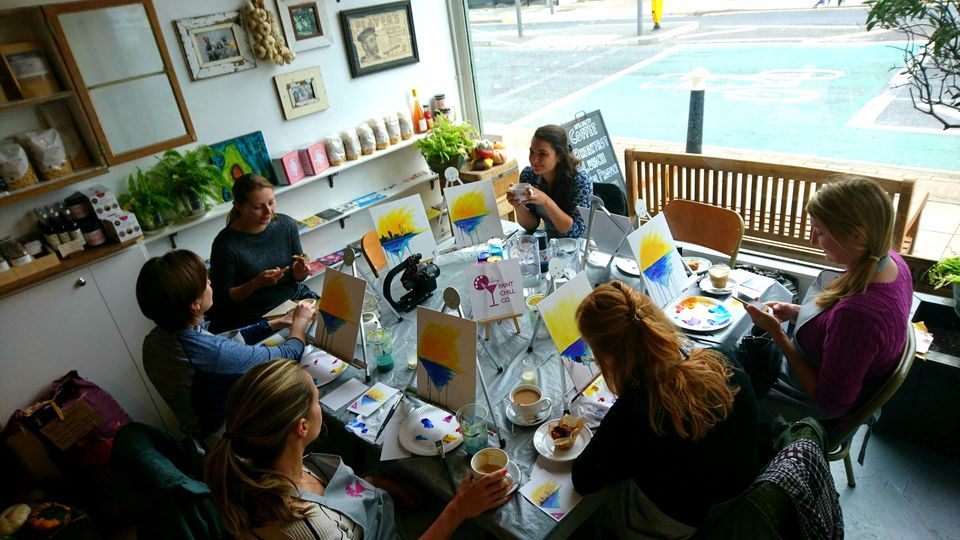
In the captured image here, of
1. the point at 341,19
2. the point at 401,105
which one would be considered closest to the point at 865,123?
the point at 401,105

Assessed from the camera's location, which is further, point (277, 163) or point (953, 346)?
point (277, 163)

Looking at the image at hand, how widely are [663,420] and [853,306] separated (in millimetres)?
851

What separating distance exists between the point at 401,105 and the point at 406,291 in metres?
2.29

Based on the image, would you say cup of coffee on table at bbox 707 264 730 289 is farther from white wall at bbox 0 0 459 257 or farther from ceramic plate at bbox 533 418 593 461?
white wall at bbox 0 0 459 257

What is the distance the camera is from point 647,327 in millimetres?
1422

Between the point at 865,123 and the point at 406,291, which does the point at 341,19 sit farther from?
the point at 865,123

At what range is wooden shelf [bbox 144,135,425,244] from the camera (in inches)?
129

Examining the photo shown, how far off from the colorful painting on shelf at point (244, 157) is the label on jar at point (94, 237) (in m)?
0.79

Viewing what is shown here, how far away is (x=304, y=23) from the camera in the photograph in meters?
3.78

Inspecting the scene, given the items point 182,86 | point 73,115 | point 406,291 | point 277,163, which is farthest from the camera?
point 277,163

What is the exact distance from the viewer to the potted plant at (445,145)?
4332mm

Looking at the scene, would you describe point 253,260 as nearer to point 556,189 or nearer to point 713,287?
point 556,189

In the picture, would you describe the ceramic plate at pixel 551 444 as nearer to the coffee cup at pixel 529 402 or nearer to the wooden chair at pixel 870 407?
the coffee cup at pixel 529 402

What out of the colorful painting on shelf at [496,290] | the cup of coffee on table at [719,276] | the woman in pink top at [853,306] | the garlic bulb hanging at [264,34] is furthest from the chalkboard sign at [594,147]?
the woman in pink top at [853,306]
